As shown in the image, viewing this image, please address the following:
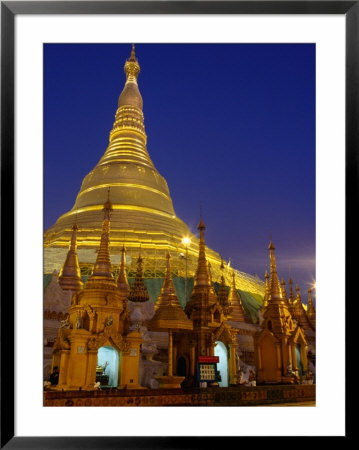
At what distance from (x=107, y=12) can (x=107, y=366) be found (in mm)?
3798

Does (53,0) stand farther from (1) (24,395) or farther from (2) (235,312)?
(2) (235,312)

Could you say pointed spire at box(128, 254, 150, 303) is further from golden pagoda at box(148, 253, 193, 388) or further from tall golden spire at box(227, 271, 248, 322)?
tall golden spire at box(227, 271, 248, 322)

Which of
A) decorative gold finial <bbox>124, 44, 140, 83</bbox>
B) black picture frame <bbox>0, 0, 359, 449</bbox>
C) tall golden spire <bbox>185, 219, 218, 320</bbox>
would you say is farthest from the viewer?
tall golden spire <bbox>185, 219, 218, 320</bbox>

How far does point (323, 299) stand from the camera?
13.9ft

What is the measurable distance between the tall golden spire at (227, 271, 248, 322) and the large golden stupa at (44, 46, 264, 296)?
15cm

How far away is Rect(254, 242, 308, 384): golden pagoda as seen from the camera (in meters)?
6.36

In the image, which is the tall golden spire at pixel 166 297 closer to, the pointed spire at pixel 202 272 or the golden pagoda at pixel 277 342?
the pointed spire at pixel 202 272

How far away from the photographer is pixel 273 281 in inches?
280

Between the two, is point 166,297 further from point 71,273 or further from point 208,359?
point 71,273

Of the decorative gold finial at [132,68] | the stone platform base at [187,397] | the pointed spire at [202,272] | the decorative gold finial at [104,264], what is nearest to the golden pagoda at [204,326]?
the pointed spire at [202,272]

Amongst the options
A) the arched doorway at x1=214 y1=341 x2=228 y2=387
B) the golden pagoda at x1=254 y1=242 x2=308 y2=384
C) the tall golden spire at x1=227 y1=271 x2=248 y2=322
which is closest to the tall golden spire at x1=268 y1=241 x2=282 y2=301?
the golden pagoda at x1=254 y1=242 x2=308 y2=384

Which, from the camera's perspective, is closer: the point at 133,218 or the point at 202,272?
the point at 202,272

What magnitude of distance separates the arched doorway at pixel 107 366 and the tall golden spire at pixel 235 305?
7.39 feet

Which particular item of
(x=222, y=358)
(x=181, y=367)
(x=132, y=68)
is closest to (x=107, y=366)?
(x=181, y=367)
